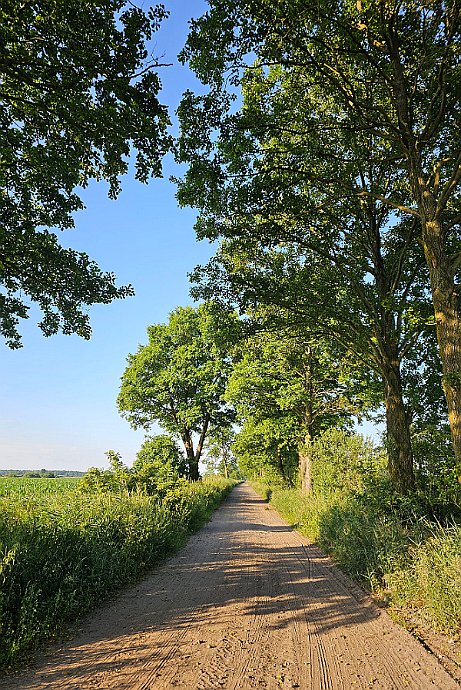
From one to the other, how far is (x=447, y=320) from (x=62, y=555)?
6.85 metres

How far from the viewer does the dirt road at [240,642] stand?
398 cm

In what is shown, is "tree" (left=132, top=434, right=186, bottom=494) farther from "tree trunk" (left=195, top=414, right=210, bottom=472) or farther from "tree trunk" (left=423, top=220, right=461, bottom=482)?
"tree trunk" (left=423, top=220, right=461, bottom=482)

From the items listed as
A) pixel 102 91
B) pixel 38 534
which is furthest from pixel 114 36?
pixel 38 534

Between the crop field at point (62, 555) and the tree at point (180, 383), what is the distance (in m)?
18.6

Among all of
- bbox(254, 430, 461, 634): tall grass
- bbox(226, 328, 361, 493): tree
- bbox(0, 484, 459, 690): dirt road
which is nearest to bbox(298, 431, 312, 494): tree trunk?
bbox(226, 328, 361, 493): tree

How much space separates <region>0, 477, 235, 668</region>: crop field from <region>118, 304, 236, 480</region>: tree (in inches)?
734

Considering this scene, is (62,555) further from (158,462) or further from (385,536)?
(158,462)

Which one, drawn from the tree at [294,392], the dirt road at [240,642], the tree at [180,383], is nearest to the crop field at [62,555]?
the dirt road at [240,642]

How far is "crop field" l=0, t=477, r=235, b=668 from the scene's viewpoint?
15.9 ft

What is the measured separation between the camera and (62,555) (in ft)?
20.2

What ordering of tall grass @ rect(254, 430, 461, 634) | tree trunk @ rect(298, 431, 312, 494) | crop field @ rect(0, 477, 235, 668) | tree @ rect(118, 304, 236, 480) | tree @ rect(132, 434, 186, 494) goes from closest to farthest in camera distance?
crop field @ rect(0, 477, 235, 668) → tall grass @ rect(254, 430, 461, 634) → tree @ rect(132, 434, 186, 494) → tree trunk @ rect(298, 431, 312, 494) → tree @ rect(118, 304, 236, 480)

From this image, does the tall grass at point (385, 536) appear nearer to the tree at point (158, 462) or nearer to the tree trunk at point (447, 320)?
the tree trunk at point (447, 320)

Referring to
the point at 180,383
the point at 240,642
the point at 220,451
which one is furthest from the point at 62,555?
the point at 220,451

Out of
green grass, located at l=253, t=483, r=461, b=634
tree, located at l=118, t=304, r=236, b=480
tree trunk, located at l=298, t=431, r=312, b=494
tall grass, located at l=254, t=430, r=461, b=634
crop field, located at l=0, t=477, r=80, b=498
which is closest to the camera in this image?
green grass, located at l=253, t=483, r=461, b=634
